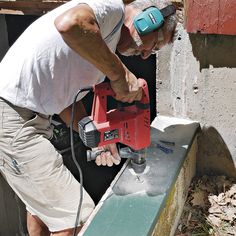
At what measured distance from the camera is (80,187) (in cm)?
219

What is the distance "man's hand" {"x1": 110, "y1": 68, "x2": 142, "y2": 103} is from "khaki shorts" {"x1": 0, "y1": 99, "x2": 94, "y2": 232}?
487 millimetres

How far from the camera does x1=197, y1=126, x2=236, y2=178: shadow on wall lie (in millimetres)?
2695

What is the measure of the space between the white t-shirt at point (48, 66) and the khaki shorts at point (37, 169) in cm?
10

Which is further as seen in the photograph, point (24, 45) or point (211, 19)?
point (211, 19)

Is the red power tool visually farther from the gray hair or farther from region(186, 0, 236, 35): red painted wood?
region(186, 0, 236, 35): red painted wood

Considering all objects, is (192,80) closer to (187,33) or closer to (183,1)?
(187,33)

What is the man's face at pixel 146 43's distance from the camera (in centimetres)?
207

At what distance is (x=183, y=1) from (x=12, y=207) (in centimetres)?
280

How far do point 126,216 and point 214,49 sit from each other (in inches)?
46.6

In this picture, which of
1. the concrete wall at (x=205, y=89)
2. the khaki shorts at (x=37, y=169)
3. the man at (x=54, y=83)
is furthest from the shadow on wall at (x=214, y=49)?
the khaki shorts at (x=37, y=169)

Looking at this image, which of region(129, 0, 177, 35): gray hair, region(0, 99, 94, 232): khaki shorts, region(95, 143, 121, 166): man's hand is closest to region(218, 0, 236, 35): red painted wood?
region(129, 0, 177, 35): gray hair

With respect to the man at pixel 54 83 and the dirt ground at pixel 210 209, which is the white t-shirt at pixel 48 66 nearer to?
the man at pixel 54 83

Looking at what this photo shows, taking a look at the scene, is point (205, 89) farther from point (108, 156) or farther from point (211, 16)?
point (108, 156)

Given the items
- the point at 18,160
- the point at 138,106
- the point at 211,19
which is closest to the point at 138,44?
the point at 138,106
